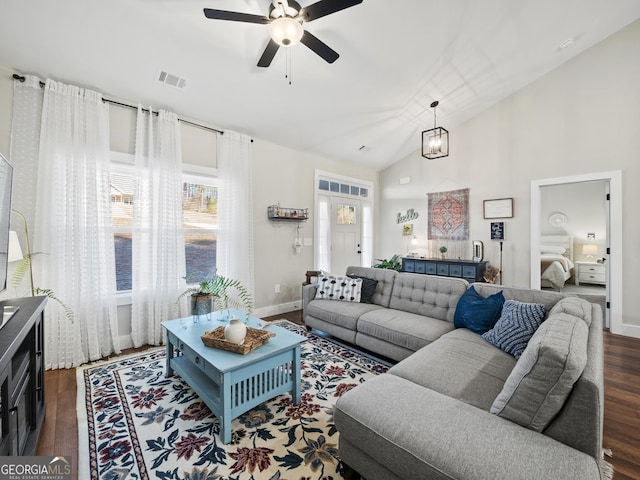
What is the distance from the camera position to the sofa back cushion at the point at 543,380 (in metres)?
1.04

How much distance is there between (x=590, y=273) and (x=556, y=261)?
4.27 ft

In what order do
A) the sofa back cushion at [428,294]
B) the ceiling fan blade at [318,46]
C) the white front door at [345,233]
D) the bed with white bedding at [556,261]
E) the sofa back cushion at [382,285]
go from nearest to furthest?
the ceiling fan blade at [318,46]
the sofa back cushion at [428,294]
the sofa back cushion at [382,285]
the white front door at [345,233]
the bed with white bedding at [556,261]

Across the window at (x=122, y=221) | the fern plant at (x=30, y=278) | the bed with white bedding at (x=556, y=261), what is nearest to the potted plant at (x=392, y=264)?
the bed with white bedding at (x=556, y=261)

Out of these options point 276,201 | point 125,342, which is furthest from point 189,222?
point 125,342

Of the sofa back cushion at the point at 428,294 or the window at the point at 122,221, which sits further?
the window at the point at 122,221

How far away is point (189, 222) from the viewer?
358cm

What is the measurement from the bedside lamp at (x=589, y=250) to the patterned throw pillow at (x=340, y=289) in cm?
632

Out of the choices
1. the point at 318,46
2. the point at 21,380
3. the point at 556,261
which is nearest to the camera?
the point at 21,380

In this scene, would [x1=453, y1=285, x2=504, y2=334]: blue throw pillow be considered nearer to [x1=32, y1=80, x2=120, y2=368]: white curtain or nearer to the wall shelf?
the wall shelf

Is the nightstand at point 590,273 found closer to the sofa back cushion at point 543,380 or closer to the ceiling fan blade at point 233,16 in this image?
the sofa back cushion at point 543,380

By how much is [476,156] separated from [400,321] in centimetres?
371

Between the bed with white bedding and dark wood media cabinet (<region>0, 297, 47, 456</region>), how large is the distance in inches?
295

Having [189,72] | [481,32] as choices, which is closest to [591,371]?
[481,32]

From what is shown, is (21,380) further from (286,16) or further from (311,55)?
(311,55)
